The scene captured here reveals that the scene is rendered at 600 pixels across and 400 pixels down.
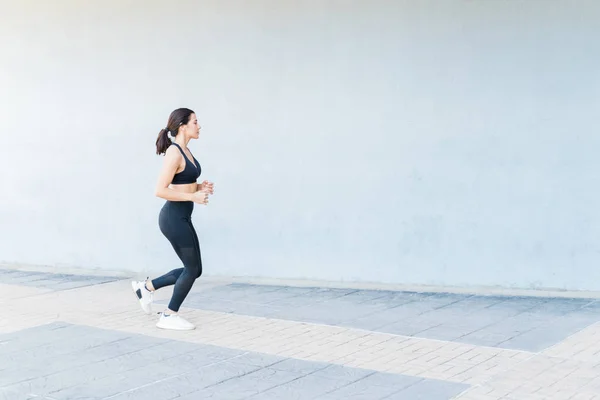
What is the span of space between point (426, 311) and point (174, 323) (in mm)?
2289

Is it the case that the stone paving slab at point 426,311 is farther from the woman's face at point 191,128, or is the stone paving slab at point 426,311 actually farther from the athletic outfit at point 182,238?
the woman's face at point 191,128

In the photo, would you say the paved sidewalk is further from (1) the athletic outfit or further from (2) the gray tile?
(1) the athletic outfit

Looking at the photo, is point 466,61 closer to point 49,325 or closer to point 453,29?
point 453,29

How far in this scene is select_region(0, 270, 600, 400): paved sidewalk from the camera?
5.18 m

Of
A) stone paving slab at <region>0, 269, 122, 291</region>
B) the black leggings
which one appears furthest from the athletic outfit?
stone paving slab at <region>0, 269, 122, 291</region>

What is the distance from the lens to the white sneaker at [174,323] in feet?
22.2

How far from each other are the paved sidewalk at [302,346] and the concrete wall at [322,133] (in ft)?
2.11

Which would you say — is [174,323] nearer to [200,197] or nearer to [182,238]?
[182,238]

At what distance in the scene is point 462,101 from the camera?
8.14 meters

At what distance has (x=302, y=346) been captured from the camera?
6.23 meters

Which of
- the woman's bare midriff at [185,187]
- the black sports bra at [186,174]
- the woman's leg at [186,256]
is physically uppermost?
the black sports bra at [186,174]

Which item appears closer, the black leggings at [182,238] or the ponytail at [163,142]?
the black leggings at [182,238]

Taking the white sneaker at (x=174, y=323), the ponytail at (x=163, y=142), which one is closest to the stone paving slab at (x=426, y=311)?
the white sneaker at (x=174, y=323)

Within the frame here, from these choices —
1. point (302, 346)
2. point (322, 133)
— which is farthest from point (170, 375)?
point (322, 133)
